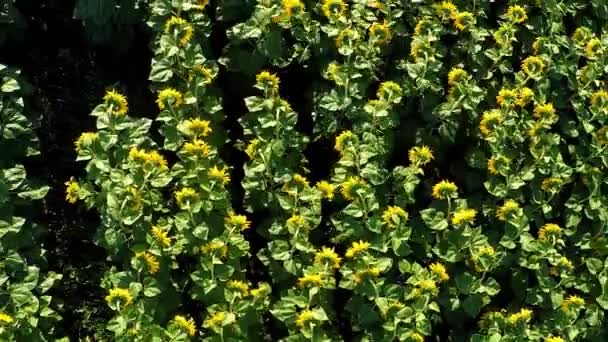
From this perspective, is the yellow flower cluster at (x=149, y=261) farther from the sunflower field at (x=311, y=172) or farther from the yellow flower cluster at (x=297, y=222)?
the yellow flower cluster at (x=297, y=222)

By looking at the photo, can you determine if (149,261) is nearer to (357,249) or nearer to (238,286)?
(238,286)

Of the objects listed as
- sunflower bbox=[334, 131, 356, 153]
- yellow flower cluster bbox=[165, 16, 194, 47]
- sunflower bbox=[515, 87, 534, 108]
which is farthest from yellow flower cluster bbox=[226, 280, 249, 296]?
sunflower bbox=[515, 87, 534, 108]

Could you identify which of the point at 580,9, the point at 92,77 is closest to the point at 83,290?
the point at 92,77

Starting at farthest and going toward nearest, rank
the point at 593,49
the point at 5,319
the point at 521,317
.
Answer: the point at 593,49, the point at 521,317, the point at 5,319

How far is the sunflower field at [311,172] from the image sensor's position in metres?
2.58

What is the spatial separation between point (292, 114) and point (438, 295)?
0.72 meters

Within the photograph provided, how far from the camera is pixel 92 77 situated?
10.6 feet

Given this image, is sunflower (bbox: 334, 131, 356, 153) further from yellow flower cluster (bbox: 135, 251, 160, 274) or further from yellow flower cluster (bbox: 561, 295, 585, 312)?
yellow flower cluster (bbox: 561, 295, 585, 312)

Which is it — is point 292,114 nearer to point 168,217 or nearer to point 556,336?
point 168,217

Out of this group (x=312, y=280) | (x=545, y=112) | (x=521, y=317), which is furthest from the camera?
(x=545, y=112)

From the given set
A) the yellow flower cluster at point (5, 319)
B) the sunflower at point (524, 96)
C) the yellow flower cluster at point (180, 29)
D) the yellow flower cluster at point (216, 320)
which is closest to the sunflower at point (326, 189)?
the yellow flower cluster at point (216, 320)

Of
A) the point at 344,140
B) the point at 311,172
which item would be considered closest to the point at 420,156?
the point at 344,140

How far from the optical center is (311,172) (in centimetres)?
304

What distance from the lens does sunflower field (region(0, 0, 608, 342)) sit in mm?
2576
